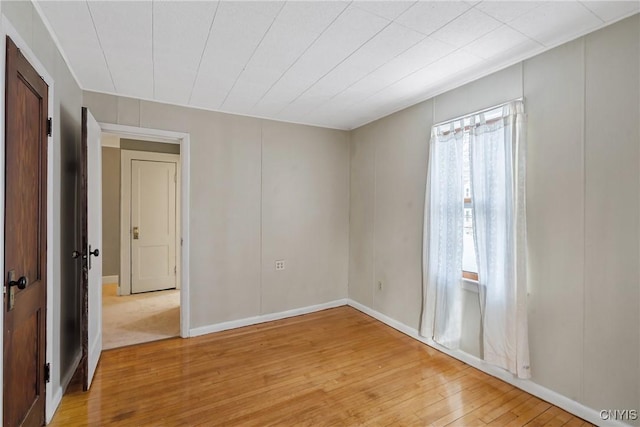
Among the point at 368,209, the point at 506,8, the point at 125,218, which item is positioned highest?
the point at 506,8

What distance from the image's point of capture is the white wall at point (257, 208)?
11.0ft

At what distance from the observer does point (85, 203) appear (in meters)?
2.31

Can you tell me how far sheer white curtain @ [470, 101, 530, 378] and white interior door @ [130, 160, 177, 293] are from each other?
4.62 meters

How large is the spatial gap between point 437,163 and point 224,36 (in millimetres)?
2118

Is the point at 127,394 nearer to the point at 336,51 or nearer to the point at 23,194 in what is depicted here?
the point at 23,194

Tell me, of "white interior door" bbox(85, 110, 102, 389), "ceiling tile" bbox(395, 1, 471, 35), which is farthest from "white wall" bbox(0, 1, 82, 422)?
"ceiling tile" bbox(395, 1, 471, 35)

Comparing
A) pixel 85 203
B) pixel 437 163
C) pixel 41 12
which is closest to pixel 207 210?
pixel 85 203

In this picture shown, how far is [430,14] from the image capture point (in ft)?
5.75

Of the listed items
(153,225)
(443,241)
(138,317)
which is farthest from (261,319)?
(153,225)

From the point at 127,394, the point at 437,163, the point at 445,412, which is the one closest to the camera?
the point at 445,412

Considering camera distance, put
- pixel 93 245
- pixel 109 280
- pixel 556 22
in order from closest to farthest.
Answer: pixel 556 22, pixel 93 245, pixel 109 280

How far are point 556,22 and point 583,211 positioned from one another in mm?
1179

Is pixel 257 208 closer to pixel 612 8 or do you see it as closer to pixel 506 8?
pixel 506 8

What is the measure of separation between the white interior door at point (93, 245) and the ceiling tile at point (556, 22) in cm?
308
